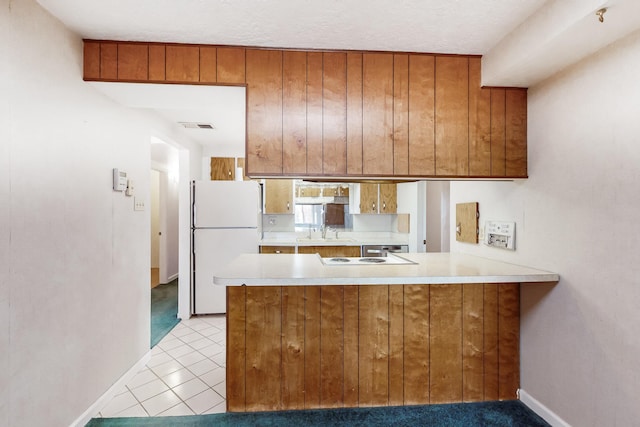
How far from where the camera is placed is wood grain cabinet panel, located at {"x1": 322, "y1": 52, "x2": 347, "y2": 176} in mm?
1993

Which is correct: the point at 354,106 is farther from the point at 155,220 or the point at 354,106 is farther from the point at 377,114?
the point at 155,220

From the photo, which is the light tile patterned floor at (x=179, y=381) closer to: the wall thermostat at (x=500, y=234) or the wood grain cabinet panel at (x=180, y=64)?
the wood grain cabinet panel at (x=180, y=64)

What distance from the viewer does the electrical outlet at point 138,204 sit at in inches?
98.6

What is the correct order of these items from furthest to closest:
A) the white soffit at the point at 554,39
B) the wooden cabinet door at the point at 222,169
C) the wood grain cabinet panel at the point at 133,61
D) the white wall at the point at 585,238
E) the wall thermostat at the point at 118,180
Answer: the wooden cabinet door at the point at 222,169, the wall thermostat at the point at 118,180, the wood grain cabinet panel at the point at 133,61, the white wall at the point at 585,238, the white soffit at the point at 554,39

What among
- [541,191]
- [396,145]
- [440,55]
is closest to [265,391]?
[396,145]

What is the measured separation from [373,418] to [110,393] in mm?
1731

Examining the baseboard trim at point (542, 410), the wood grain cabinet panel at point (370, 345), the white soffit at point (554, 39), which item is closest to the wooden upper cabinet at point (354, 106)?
the white soffit at point (554, 39)

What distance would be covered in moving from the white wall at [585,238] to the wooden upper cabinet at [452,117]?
0.44 metres

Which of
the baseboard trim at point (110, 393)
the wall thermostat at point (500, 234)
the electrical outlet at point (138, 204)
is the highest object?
the electrical outlet at point (138, 204)

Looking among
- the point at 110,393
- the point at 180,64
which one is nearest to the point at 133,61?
the point at 180,64

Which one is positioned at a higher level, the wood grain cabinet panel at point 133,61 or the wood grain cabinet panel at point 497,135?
the wood grain cabinet panel at point 133,61

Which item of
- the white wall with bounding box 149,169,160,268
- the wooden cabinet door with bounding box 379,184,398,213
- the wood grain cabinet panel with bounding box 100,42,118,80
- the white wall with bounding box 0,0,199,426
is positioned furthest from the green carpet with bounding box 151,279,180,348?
the wooden cabinet door with bounding box 379,184,398,213

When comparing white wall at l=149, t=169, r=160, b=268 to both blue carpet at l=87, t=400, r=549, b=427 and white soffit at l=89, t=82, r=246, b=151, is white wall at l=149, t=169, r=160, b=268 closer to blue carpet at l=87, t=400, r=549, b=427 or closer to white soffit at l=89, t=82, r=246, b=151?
white soffit at l=89, t=82, r=246, b=151

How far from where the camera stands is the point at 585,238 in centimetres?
168
